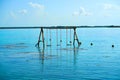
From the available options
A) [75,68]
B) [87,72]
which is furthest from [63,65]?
[87,72]

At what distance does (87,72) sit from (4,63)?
1693 centimetres

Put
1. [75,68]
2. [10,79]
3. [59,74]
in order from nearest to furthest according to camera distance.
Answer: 1. [10,79]
2. [59,74]
3. [75,68]

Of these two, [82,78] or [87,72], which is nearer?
[82,78]

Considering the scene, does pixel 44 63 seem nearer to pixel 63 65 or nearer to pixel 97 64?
pixel 63 65

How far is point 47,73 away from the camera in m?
42.4

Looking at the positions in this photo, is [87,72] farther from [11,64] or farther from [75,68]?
[11,64]

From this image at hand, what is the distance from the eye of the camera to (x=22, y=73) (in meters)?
42.8

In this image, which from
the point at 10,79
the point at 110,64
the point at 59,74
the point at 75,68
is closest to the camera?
the point at 10,79

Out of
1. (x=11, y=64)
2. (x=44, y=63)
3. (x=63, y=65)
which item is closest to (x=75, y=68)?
(x=63, y=65)

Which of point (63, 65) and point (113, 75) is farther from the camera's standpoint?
point (63, 65)

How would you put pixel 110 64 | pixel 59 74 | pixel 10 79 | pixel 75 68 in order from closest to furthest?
pixel 10 79, pixel 59 74, pixel 75 68, pixel 110 64

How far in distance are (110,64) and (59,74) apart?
12.9 meters

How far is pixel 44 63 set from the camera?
52.1 meters

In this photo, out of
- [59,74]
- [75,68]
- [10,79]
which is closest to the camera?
[10,79]
